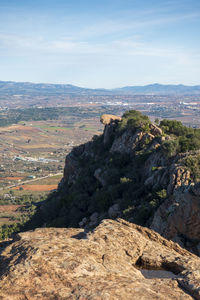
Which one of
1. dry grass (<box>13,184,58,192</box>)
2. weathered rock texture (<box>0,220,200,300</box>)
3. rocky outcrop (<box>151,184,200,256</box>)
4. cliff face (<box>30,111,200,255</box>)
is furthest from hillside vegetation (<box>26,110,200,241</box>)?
dry grass (<box>13,184,58,192</box>)

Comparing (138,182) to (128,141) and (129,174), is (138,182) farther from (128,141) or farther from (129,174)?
(128,141)

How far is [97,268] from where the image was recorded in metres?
9.80

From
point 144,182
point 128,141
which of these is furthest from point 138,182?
point 128,141

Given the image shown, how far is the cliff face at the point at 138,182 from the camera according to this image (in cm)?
1930

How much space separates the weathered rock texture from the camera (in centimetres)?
865

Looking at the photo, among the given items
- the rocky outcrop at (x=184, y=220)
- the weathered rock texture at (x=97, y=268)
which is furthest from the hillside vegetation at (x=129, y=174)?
the weathered rock texture at (x=97, y=268)

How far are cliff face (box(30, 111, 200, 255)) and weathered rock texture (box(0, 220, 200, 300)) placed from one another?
11.4 ft

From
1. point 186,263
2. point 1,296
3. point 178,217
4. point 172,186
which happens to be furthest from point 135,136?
point 1,296

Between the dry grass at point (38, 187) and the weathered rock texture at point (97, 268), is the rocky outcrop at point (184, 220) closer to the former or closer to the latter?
the weathered rock texture at point (97, 268)

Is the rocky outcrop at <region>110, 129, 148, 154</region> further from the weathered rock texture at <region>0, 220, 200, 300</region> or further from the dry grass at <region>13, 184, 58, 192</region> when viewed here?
the dry grass at <region>13, 184, 58, 192</region>

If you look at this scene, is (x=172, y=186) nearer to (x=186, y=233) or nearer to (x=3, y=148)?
(x=186, y=233)

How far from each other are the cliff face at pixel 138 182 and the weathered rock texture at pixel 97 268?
346cm

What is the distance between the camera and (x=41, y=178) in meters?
127

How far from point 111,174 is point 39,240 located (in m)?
26.2
